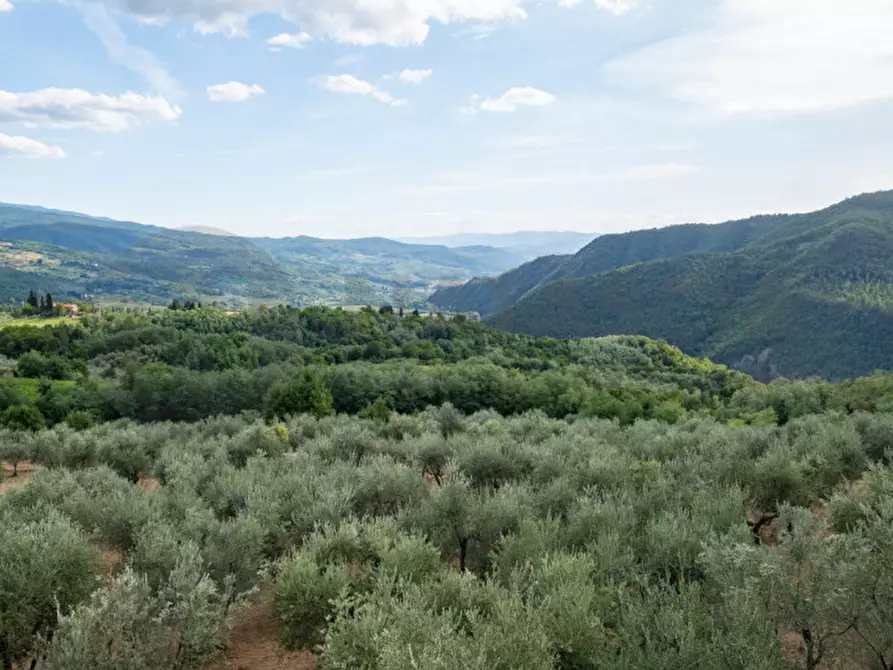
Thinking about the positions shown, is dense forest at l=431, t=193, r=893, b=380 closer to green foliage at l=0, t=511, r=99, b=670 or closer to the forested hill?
the forested hill

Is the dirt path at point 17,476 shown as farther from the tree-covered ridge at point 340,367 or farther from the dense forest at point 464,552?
the tree-covered ridge at point 340,367

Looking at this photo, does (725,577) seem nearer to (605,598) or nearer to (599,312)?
(605,598)

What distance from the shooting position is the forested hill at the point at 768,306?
12725 cm

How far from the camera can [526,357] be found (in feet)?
290

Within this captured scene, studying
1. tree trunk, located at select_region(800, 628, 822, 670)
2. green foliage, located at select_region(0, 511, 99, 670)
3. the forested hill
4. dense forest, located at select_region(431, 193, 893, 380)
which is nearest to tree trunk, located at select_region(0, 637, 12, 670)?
green foliage, located at select_region(0, 511, 99, 670)

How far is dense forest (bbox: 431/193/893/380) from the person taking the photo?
127m

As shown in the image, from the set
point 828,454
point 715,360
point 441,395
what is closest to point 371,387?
point 441,395

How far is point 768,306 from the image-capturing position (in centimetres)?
15562

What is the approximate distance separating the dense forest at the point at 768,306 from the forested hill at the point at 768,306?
0.29 meters

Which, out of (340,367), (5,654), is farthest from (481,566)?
(340,367)

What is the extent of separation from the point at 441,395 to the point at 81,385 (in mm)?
36455

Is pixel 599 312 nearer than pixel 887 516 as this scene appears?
No

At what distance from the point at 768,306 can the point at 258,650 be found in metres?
173

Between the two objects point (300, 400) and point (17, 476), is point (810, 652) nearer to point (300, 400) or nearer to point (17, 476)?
point (17, 476)
